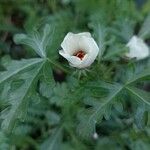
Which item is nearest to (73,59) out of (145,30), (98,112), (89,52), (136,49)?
(89,52)

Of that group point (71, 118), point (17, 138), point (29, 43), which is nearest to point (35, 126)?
point (17, 138)

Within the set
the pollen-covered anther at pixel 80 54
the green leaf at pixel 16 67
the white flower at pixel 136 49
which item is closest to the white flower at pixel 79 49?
the pollen-covered anther at pixel 80 54

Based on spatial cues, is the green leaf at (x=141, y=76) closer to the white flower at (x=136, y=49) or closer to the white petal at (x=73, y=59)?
the white petal at (x=73, y=59)

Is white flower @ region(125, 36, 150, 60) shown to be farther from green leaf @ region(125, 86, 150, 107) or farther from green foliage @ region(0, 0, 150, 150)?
green leaf @ region(125, 86, 150, 107)

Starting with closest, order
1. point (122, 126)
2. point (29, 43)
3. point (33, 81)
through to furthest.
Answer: point (33, 81) → point (29, 43) → point (122, 126)

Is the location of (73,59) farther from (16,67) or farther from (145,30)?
(145,30)

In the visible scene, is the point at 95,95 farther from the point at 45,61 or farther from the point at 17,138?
the point at 17,138

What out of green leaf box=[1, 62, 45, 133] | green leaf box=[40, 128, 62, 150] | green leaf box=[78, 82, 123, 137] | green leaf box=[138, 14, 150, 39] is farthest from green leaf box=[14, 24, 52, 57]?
green leaf box=[138, 14, 150, 39]
